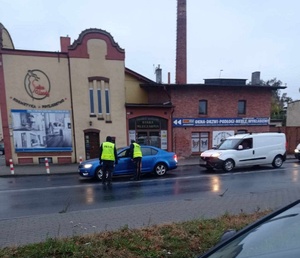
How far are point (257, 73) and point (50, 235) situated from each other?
85.9 feet

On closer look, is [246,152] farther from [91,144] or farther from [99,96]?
[99,96]

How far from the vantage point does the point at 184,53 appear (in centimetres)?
2275

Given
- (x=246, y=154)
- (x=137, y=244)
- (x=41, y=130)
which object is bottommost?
Result: (x=246, y=154)

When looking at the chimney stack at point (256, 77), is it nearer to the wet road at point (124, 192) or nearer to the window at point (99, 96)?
the window at point (99, 96)

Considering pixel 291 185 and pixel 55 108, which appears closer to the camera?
pixel 291 185

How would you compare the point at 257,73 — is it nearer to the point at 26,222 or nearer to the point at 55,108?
the point at 55,108

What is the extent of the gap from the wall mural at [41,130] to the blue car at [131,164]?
23.9 ft

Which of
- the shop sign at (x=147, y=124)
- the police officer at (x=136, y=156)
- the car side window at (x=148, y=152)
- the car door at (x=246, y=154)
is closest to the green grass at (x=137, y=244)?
the police officer at (x=136, y=156)

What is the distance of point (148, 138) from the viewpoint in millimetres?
18062

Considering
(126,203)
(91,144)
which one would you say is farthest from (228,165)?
(91,144)

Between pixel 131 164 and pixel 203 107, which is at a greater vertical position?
pixel 203 107

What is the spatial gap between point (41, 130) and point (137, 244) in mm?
14771

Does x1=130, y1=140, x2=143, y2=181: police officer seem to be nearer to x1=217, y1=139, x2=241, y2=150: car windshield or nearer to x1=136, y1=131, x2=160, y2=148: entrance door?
x1=217, y1=139, x2=241, y2=150: car windshield

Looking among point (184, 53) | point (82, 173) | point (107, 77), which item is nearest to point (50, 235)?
point (82, 173)
